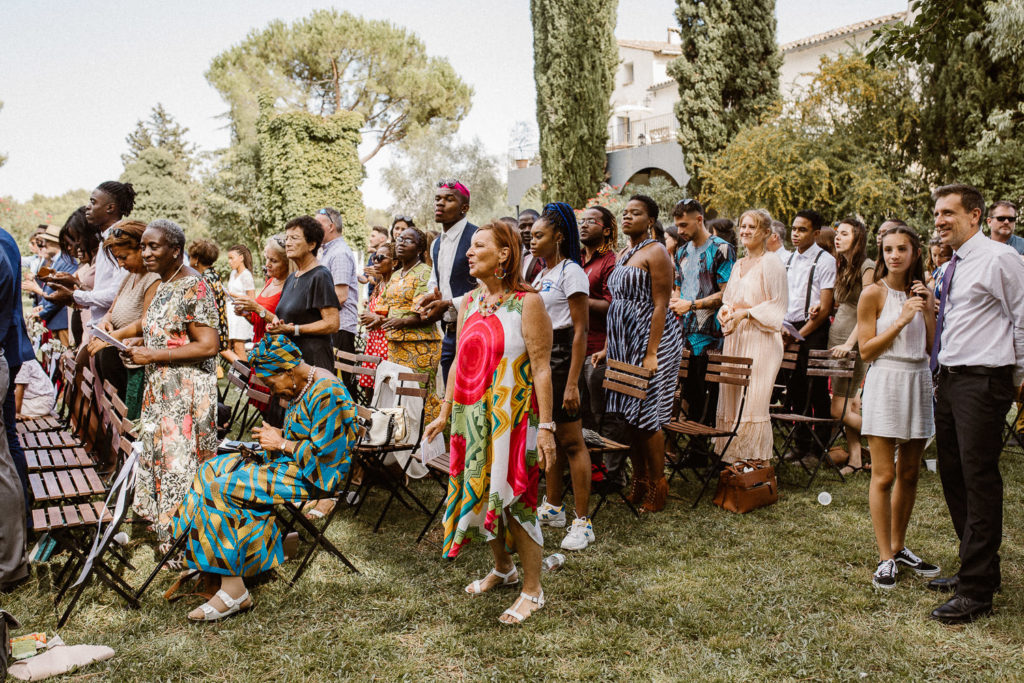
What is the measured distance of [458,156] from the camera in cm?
3762

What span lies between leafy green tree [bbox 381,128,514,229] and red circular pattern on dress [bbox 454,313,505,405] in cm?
3319

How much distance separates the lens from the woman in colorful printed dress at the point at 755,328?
6113 millimetres

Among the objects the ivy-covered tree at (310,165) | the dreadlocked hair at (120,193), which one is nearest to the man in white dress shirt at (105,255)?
the dreadlocked hair at (120,193)

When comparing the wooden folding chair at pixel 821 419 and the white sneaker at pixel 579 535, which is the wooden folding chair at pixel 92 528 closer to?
the white sneaker at pixel 579 535

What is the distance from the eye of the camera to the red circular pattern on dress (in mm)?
3701

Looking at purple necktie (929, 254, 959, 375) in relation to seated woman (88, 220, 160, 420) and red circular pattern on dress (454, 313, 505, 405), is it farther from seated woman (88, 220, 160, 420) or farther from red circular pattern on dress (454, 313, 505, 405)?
seated woman (88, 220, 160, 420)

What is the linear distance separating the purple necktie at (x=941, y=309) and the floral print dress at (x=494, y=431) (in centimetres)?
217

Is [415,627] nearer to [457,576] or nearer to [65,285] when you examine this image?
[457,576]

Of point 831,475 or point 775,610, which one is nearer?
point 775,610

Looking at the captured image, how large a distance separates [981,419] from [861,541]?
1.57 metres

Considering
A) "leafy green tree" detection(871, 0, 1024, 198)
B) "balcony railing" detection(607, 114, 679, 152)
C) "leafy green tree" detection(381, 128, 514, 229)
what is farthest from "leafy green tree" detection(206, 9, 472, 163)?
"leafy green tree" detection(871, 0, 1024, 198)

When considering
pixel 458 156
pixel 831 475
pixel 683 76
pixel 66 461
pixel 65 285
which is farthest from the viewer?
pixel 458 156

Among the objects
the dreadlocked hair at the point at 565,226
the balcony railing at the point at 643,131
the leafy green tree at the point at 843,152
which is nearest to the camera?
the dreadlocked hair at the point at 565,226

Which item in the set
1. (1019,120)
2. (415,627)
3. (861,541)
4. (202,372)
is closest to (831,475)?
(861,541)
